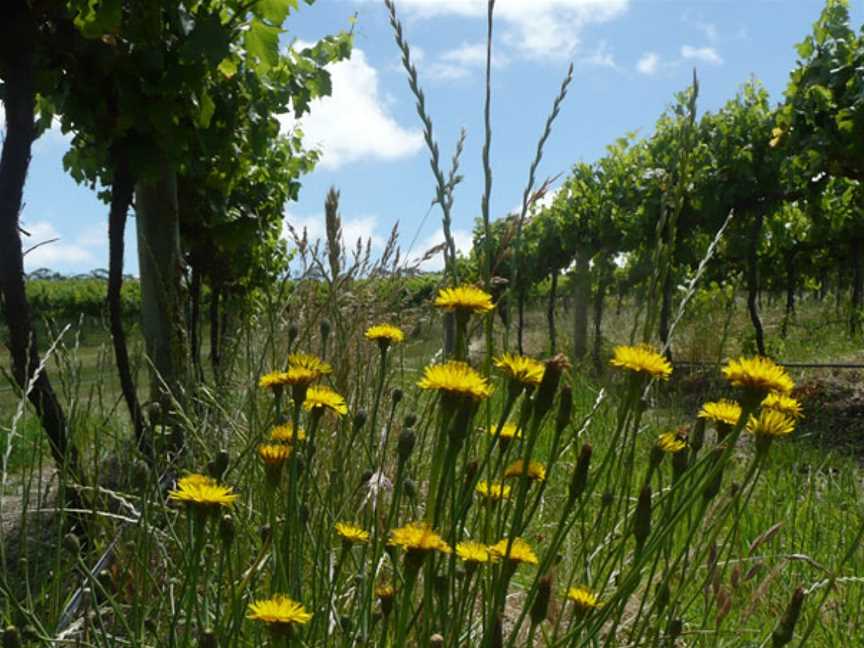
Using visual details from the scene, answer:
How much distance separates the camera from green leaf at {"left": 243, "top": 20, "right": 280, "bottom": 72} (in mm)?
3529

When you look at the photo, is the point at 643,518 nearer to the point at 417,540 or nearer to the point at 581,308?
the point at 417,540

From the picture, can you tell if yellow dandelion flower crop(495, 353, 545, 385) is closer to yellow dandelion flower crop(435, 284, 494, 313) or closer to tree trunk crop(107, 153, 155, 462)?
yellow dandelion flower crop(435, 284, 494, 313)

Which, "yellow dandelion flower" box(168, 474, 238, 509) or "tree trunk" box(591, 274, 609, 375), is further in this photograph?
→ "tree trunk" box(591, 274, 609, 375)

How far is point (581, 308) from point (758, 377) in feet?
42.8

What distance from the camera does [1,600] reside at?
8.26 feet

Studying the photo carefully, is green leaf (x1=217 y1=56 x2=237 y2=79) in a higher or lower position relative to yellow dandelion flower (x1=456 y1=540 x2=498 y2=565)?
higher

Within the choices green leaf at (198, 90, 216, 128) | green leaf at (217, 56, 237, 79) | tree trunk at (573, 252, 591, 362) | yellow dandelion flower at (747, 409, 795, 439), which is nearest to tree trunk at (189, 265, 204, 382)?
green leaf at (198, 90, 216, 128)

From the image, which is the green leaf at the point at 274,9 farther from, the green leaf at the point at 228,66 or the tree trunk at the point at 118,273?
the tree trunk at the point at 118,273

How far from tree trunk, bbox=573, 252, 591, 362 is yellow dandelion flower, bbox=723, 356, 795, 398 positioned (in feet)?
31.6

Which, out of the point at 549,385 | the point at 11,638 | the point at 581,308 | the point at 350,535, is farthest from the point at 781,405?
the point at 581,308


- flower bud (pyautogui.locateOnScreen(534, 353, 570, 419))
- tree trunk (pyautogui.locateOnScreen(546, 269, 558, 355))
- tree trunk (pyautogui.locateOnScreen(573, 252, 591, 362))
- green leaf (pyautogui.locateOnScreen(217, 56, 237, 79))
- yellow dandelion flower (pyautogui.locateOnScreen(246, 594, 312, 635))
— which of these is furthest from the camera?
tree trunk (pyautogui.locateOnScreen(546, 269, 558, 355))

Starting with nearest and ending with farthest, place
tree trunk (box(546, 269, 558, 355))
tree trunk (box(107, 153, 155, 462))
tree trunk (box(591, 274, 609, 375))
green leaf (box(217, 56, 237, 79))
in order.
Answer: tree trunk (box(107, 153, 155, 462))
green leaf (box(217, 56, 237, 79))
tree trunk (box(591, 274, 609, 375))
tree trunk (box(546, 269, 558, 355))

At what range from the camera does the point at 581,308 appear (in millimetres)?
13836

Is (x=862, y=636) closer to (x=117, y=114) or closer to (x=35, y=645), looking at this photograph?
(x=35, y=645)
